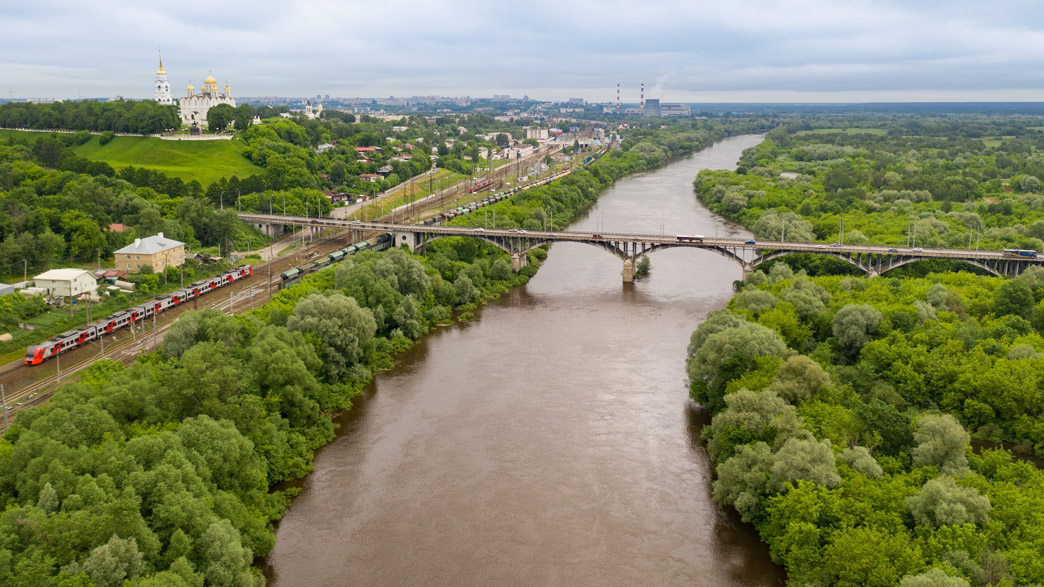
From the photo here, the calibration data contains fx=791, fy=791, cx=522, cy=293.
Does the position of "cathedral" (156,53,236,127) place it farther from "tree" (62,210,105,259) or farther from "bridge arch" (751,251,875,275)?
"bridge arch" (751,251,875,275)

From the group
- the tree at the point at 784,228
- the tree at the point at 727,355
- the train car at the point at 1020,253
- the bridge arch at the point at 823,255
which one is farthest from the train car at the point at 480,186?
the tree at the point at 727,355

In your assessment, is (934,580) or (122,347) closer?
(934,580)

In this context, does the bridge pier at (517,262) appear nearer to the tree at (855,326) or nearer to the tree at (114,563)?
the tree at (855,326)

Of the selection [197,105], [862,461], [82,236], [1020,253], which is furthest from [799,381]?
[197,105]

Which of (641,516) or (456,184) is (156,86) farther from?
(641,516)

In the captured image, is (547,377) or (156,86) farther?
(156,86)

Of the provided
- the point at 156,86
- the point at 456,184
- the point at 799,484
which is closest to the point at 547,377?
the point at 799,484

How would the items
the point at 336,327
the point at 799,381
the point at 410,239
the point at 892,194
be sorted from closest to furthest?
the point at 799,381 < the point at 336,327 < the point at 410,239 < the point at 892,194

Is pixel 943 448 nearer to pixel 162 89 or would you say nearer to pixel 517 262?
pixel 517 262

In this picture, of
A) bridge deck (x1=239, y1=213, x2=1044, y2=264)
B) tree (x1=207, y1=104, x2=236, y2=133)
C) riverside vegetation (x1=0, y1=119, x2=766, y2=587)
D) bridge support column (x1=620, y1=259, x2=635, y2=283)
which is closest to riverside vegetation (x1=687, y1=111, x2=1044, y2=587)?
bridge deck (x1=239, y1=213, x2=1044, y2=264)
